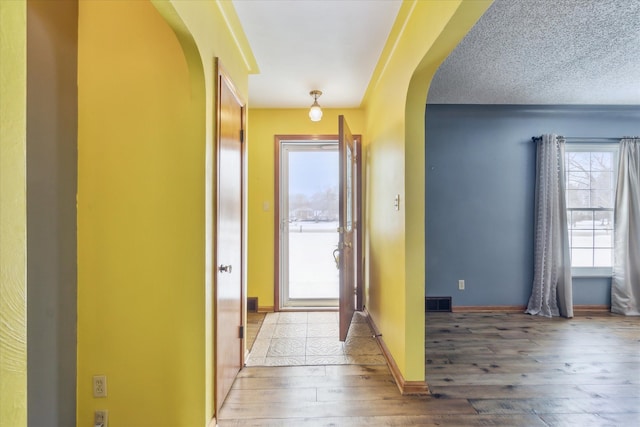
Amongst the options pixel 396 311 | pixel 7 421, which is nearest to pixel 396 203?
pixel 396 311

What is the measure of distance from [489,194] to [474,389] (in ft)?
7.79

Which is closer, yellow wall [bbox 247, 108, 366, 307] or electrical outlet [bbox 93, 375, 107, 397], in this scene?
electrical outlet [bbox 93, 375, 107, 397]

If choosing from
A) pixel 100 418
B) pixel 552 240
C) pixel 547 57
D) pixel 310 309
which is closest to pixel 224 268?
pixel 100 418

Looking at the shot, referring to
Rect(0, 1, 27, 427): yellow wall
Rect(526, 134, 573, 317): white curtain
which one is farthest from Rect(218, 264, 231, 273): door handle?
Rect(526, 134, 573, 317): white curtain

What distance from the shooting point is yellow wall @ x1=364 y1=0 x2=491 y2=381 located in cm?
150

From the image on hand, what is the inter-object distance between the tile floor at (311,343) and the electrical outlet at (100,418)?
3.33ft

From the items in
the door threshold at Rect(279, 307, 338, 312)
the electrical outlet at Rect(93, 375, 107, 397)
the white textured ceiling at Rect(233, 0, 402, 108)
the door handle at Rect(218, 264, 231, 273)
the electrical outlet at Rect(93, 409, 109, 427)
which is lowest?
the door threshold at Rect(279, 307, 338, 312)

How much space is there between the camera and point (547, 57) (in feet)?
7.97

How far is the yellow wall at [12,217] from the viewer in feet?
1.40

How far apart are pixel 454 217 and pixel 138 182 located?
335 cm

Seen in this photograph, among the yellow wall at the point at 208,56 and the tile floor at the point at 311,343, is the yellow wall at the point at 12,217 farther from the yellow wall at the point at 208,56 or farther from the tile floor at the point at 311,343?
the tile floor at the point at 311,343

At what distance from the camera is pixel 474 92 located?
321cm

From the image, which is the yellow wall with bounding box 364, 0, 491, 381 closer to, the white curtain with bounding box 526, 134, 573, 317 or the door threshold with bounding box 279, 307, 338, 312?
the door threshold with bounding box 279, 307, 338, 312

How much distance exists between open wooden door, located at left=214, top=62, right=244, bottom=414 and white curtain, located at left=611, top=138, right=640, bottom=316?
4.34 m
